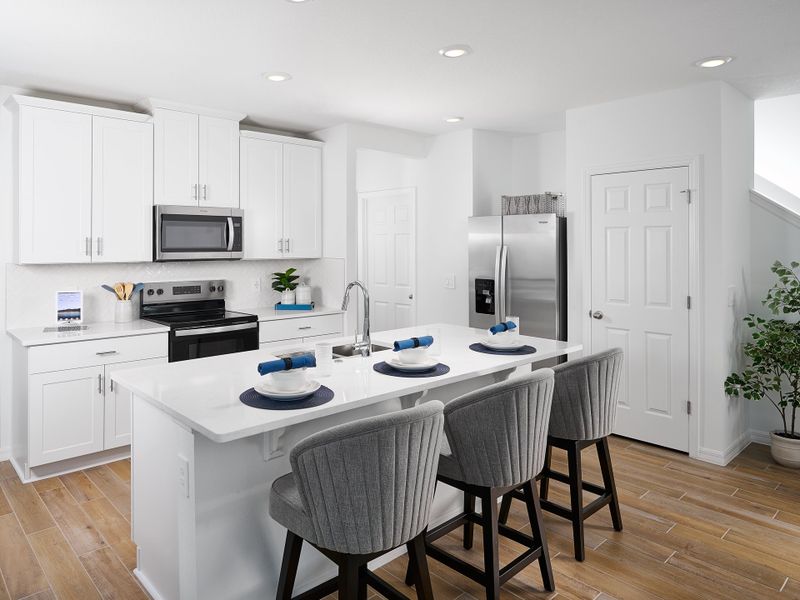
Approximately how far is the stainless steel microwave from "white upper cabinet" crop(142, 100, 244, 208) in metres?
0.08

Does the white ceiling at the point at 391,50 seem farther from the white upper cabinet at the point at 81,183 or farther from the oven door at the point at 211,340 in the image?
the oven door at the point at 211,340

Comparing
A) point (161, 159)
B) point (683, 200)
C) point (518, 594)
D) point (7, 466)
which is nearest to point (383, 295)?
point (161, 159)

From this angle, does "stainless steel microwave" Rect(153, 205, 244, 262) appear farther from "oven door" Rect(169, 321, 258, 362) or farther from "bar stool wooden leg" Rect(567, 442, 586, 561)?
"bar stool wooden leg" Rect(567, 442, 586, 561)

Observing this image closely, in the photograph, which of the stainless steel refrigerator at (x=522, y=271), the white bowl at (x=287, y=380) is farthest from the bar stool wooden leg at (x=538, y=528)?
the stainless steel refrigerator at (x=522, y=271)

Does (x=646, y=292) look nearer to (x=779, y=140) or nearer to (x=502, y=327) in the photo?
(x=502, y=327)

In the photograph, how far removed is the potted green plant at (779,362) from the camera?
362cm

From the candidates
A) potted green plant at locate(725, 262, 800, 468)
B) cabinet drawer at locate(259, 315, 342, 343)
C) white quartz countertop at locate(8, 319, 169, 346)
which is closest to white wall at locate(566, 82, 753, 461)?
potted green plant at locate(725, 262, 800, 468)

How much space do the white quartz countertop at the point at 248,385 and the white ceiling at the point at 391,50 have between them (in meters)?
1.60

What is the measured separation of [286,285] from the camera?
505cm

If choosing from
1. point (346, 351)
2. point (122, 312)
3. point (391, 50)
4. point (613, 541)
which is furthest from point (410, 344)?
point (122, 312)

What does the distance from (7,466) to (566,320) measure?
164 inches

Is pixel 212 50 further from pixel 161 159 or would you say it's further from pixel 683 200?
pixel 683 200

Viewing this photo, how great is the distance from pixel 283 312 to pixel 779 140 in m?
4.47

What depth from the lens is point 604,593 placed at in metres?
2.33
